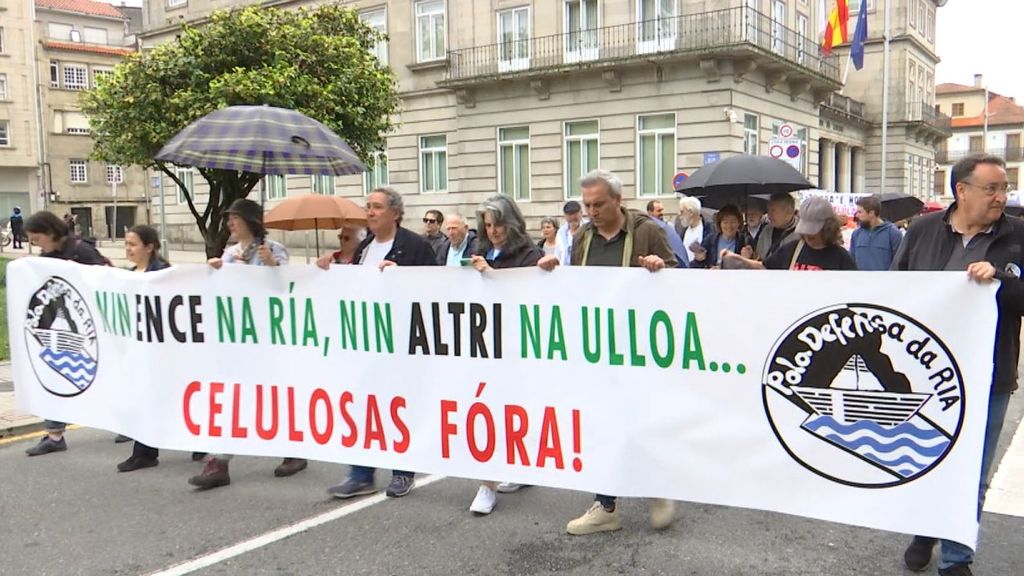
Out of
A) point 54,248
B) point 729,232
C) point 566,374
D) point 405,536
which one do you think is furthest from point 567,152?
point 405,536

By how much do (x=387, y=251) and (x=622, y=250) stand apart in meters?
1.58

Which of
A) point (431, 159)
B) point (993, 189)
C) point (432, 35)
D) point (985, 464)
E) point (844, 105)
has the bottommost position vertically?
point (985, 464)

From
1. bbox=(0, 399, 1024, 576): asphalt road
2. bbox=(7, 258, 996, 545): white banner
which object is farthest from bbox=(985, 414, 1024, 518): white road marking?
bbox=(7, 258, 996, 545): white banner

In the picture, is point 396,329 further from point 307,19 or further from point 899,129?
point 899,129

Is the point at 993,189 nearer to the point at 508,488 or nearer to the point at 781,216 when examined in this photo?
the point at 781,216

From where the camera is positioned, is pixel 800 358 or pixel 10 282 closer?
pixel 800 358

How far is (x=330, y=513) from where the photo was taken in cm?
470

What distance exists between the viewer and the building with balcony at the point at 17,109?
4969cm

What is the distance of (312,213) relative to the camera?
9445mm

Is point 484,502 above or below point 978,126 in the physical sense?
below

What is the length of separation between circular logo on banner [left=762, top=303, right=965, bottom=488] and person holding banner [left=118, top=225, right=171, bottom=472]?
13.8 feet

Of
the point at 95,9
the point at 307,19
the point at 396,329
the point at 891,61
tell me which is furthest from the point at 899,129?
the point at 95,9

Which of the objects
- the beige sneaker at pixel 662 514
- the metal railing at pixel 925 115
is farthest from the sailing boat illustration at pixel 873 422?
the metal railing at pixel 925 115

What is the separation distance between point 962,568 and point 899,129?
4423 centimetres
